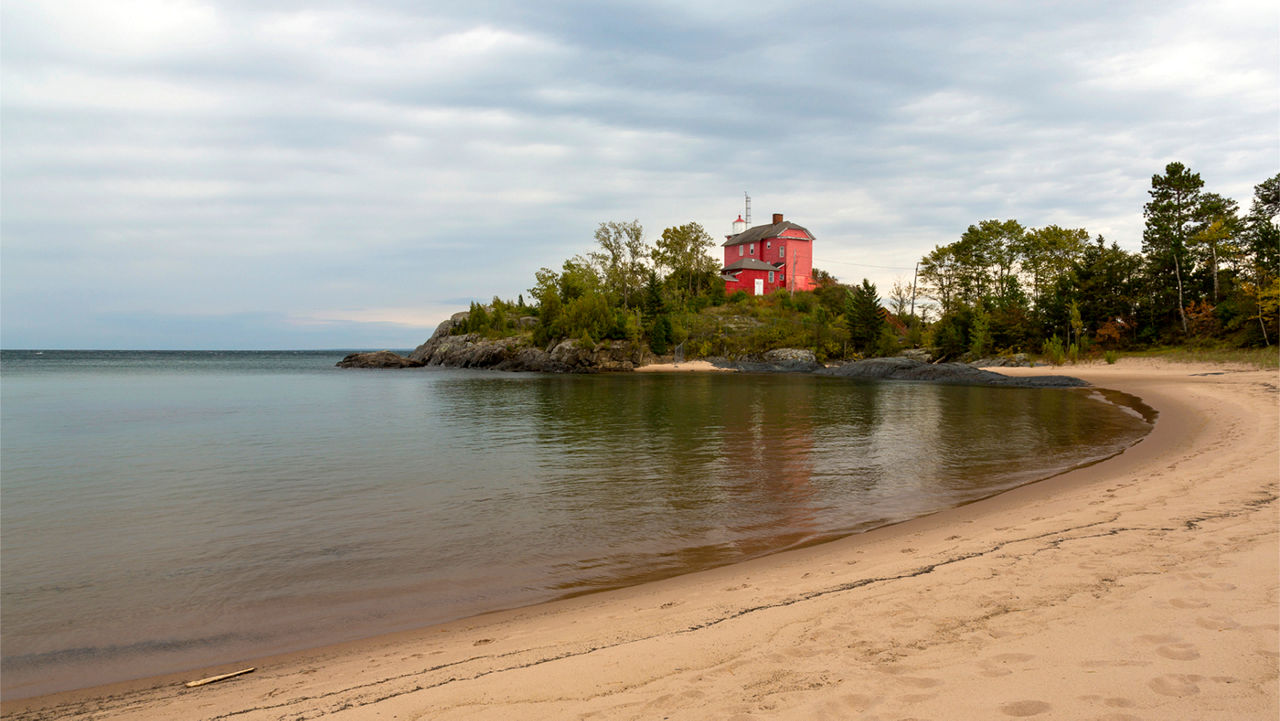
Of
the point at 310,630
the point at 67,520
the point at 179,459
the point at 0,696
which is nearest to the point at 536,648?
the point at 310,630

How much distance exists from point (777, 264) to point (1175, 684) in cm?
8159

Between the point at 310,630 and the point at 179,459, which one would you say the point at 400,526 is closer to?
the point at 310,630

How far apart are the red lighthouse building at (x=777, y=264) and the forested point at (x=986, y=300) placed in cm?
277

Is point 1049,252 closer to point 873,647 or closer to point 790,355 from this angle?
point 790,355

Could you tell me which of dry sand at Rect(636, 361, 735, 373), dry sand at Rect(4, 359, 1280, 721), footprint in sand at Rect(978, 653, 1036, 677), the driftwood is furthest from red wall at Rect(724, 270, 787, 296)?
the driftwood

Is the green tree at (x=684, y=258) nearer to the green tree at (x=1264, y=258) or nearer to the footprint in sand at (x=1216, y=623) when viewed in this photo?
the green tree at (x=1264, y=258)

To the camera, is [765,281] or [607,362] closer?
[607,362]

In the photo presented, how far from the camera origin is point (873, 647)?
4414 millimetres

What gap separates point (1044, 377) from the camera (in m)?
39.5

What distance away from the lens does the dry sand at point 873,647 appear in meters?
3.63

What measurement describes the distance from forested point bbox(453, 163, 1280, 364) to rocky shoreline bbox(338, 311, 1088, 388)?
5.87 feet

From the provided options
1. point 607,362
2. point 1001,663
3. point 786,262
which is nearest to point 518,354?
point 607,362

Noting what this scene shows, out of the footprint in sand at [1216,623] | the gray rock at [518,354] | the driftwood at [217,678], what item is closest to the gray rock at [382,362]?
the gray rock at [518,354]

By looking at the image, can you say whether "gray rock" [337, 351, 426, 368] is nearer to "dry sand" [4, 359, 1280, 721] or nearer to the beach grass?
the beach grass
